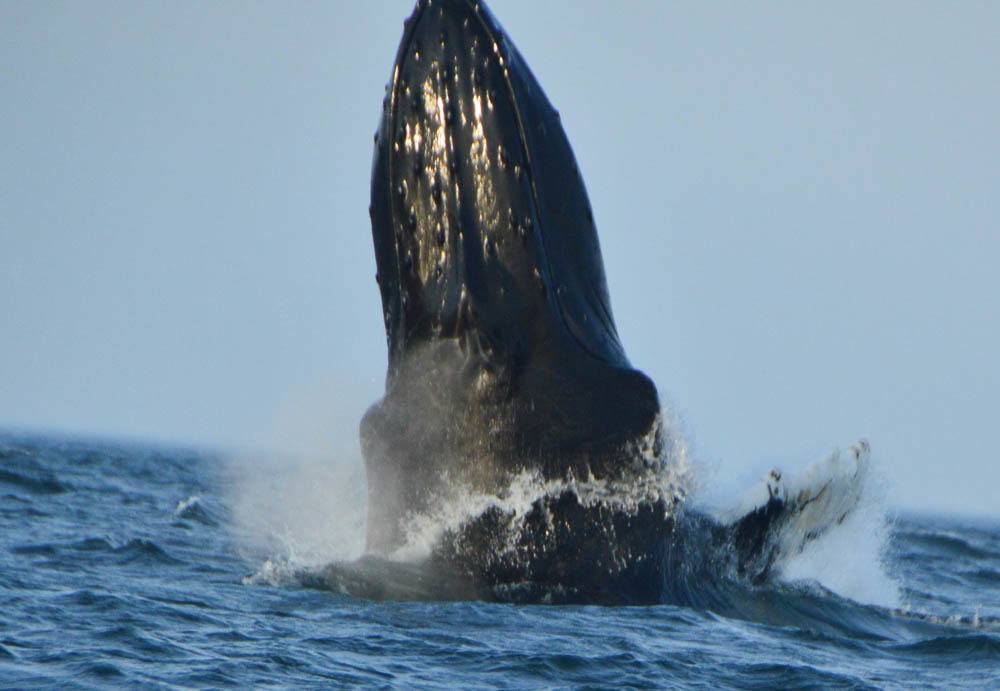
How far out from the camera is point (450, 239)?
907cm

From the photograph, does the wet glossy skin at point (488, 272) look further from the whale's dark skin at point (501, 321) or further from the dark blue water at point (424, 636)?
the dark blue water at point (424, 636)

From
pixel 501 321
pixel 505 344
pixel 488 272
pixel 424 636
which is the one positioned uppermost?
pixel 488 272

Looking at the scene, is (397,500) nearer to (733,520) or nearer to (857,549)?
(733,520)

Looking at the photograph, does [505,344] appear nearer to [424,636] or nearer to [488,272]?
[488,272]

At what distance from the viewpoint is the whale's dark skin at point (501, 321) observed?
904 cm

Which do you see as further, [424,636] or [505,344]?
[505,344]

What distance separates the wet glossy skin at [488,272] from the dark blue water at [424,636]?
921mm

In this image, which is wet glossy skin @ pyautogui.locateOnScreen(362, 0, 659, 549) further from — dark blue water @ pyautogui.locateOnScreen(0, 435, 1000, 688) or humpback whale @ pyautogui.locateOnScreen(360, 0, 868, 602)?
dark blue water @ pyautogui.locateOnScreen(0, 435, 1000, 688)

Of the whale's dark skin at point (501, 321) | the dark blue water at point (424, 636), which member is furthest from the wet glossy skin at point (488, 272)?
the dark blue water at point (424, 636)

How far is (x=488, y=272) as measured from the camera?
9047 mm

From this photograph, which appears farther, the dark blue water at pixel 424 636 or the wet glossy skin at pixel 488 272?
the wet glossy skin at pixel 488 272

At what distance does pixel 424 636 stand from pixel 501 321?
183 cm

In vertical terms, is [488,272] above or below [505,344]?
above

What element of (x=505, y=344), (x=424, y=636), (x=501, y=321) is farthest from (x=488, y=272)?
(x=424, y=636)
